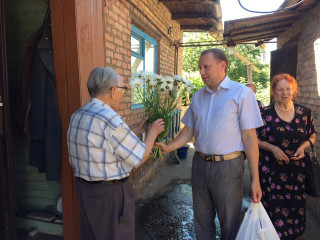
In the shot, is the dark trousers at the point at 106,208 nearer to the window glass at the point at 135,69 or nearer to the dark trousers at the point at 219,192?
the dark trousers at the point at 219,192

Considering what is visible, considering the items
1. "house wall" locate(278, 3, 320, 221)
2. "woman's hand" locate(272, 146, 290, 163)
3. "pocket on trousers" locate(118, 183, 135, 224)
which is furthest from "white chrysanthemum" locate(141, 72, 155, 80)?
"house wall" locate(278, 3, 320, 221)

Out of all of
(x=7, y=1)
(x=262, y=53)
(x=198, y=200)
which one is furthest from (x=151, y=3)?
(x=262, y=53)

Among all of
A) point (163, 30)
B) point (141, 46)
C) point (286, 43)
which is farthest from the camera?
point (163, 30)

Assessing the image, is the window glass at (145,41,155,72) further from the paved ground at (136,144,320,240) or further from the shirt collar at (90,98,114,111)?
the shirt collar at (90,98,114,111)

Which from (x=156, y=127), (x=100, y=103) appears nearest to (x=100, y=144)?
(x=100, y=103)

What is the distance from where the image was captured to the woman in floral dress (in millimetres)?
2562

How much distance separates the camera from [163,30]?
5.68 metres

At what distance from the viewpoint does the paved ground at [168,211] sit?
3115mm

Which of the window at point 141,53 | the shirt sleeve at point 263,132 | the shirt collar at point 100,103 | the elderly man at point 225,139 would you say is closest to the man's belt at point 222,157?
the elderly man at point 225,139

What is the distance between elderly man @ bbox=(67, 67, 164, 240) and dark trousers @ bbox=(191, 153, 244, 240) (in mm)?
675

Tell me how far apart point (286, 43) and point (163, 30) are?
270 cm

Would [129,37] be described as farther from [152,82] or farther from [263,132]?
[263,132]

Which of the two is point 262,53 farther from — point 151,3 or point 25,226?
point 25,226

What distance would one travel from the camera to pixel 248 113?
2027 millimetres
